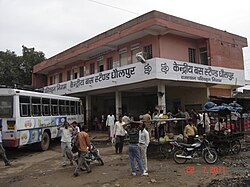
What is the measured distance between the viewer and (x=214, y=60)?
18.1m

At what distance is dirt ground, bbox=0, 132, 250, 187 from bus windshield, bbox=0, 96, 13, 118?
2035 mm

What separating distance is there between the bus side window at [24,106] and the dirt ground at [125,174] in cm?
209

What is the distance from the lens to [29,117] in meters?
12.1

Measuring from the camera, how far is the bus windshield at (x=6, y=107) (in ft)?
36.7

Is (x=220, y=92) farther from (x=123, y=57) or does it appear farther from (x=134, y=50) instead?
(x=123, y=57)

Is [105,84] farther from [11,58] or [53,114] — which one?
[11,58]

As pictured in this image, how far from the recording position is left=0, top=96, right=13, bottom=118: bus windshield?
11188mm

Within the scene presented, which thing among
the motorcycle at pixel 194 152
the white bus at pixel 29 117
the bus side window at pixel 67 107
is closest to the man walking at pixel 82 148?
the motorcycle at pixel 194 152

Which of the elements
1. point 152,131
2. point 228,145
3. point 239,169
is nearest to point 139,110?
point 152,131

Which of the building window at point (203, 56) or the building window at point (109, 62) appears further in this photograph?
the building window at point (109, 62)

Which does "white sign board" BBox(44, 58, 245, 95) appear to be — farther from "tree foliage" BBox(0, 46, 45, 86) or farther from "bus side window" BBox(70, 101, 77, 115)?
"tree foliage" BBox(0, 46, 45, 86)

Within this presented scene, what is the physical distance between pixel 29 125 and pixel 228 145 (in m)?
8.66

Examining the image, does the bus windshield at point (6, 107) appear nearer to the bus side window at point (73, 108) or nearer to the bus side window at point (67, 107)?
the bus side window at point (67, 107)

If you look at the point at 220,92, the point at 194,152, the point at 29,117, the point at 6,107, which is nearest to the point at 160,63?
the point at 194,152
